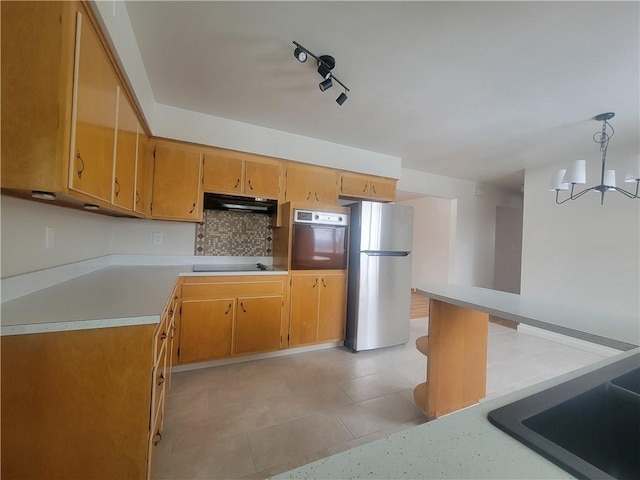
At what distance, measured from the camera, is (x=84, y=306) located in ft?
3.49

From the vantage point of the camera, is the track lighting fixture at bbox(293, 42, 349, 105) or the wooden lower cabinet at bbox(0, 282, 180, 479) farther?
the track lighting fixture at bbox(293, 42, 349, 105)

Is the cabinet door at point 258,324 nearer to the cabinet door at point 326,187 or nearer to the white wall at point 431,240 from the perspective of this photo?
the cabinet door at point 326,187

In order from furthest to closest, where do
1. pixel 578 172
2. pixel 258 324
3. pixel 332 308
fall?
pixel 332 308
pixel 258 324
pixel 578 172

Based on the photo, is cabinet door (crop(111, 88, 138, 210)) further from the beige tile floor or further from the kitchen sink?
the kitchen sink

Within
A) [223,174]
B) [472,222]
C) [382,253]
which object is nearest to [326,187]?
[382,253]

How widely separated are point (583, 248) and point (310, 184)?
11.7 ft

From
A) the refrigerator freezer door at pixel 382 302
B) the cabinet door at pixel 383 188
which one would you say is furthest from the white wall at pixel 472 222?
the refrigerator freezer door at pixel 382 302

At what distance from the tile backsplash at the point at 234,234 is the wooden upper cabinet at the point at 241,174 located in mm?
424

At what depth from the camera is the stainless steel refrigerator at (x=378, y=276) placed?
2.89 meters

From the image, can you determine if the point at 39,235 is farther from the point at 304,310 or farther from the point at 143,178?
the point at 304,310

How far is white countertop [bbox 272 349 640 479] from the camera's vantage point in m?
0.41

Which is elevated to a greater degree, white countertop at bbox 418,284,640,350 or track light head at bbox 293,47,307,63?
track light head at bbox 293,47,307,63

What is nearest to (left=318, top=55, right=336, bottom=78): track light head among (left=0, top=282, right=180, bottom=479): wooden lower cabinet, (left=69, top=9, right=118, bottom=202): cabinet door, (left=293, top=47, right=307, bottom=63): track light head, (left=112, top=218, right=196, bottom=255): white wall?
(left=293, top=47, right=307, bottom=63): track light head

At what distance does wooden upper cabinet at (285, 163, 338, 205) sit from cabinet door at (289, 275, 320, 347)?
35.5 inches
